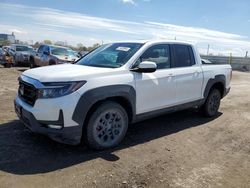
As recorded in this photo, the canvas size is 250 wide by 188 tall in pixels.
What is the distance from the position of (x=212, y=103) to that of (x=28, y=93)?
470 centimetres

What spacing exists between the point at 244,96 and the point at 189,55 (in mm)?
5498

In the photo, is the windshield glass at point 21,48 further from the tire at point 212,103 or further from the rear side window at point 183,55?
the rear side window at point 183,55

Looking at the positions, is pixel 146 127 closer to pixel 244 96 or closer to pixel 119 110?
pixel 119 110

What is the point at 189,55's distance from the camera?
718 centimetres

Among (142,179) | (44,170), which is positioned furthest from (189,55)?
(44,170)

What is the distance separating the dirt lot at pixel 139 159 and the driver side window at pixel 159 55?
4.68 ft

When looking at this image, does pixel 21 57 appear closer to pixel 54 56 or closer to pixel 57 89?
pixel 54 56

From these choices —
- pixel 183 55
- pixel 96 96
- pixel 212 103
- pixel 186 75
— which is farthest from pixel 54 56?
pixel 96 96

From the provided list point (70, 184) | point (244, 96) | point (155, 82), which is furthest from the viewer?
point (244, 96)

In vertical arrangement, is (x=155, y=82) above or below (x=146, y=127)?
above

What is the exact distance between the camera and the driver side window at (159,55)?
20.0 ft

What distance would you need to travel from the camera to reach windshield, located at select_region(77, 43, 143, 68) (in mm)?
5875

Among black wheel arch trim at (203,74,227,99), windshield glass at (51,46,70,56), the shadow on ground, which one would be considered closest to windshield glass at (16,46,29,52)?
windshield glass at (51,46,70,56)

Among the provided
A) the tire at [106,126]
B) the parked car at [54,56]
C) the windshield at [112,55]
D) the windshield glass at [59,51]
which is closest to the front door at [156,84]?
the windshield at [112,55]
